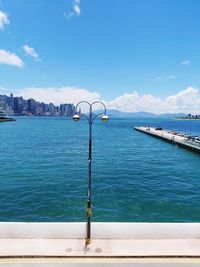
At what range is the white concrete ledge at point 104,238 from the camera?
12.7 metres

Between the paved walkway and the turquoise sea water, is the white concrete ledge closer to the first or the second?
the paved walkway

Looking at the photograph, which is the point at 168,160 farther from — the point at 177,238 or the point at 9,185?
the point at 177,238

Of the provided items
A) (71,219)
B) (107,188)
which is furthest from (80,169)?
(71,219)

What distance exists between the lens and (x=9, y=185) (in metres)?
30.2

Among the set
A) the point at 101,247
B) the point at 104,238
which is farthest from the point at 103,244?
the point at 104,238

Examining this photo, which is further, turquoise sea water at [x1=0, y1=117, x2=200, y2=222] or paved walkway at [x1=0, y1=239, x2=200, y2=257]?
turquoise sea water at [x1=0, y1=117, x2=200, y2=222]

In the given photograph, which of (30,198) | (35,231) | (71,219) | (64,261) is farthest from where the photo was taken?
(30,198)

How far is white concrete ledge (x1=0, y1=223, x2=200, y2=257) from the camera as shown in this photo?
12.7 metres

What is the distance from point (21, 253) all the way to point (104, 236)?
4471mm

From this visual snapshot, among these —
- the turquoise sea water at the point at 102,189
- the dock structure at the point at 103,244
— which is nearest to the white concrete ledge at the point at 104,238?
the dock structure at the point at 103,244

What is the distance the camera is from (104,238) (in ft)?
45.5

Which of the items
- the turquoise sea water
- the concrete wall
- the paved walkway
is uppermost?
the concrete wall

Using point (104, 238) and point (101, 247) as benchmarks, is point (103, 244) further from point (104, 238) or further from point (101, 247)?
point (104, 238)

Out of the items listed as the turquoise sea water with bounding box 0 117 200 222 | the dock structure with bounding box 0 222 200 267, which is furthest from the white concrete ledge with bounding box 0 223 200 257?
the turquoise sea water with bounding box 0 117 200 222
